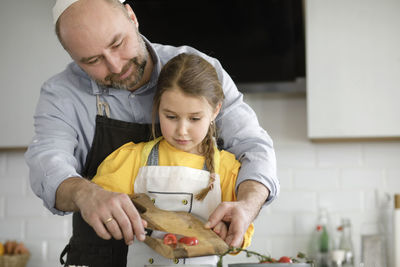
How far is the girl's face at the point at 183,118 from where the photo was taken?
1303mm

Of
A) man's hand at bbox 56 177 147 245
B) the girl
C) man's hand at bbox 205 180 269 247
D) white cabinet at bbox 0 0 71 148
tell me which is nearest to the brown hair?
the girl

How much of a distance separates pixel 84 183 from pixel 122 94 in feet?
1.28

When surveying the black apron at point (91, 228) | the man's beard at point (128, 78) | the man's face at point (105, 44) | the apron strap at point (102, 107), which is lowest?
the black apron at point (91, 228)

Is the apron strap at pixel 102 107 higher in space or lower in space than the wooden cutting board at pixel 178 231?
higher

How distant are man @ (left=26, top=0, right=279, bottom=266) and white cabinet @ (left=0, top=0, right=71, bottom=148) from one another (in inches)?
48.8

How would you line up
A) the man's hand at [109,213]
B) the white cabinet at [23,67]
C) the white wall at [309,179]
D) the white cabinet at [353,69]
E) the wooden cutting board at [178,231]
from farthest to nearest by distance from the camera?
the white cabinet at [23,67] → the white wall at [309,179] → the white cabinet at [353,69] → the man's hand at [109,213] → the wooden cutting board at [178,231]

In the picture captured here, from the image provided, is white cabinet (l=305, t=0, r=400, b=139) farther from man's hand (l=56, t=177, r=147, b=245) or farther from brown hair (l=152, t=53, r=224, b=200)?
man's hand (l=56, t=177, r=147, b=245)

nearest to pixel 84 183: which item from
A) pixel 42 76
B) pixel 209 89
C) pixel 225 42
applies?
pixel 209 89

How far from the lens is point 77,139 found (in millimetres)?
1446

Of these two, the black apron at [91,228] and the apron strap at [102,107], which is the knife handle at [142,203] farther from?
the apron strap at [102,107]

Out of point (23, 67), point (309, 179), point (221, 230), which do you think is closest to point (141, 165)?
point (221, 230)

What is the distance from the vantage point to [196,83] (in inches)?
52.1

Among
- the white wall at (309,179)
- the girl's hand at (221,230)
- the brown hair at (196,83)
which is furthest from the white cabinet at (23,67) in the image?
the girl's hand at (221,230)

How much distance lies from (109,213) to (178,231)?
14 centimetres
